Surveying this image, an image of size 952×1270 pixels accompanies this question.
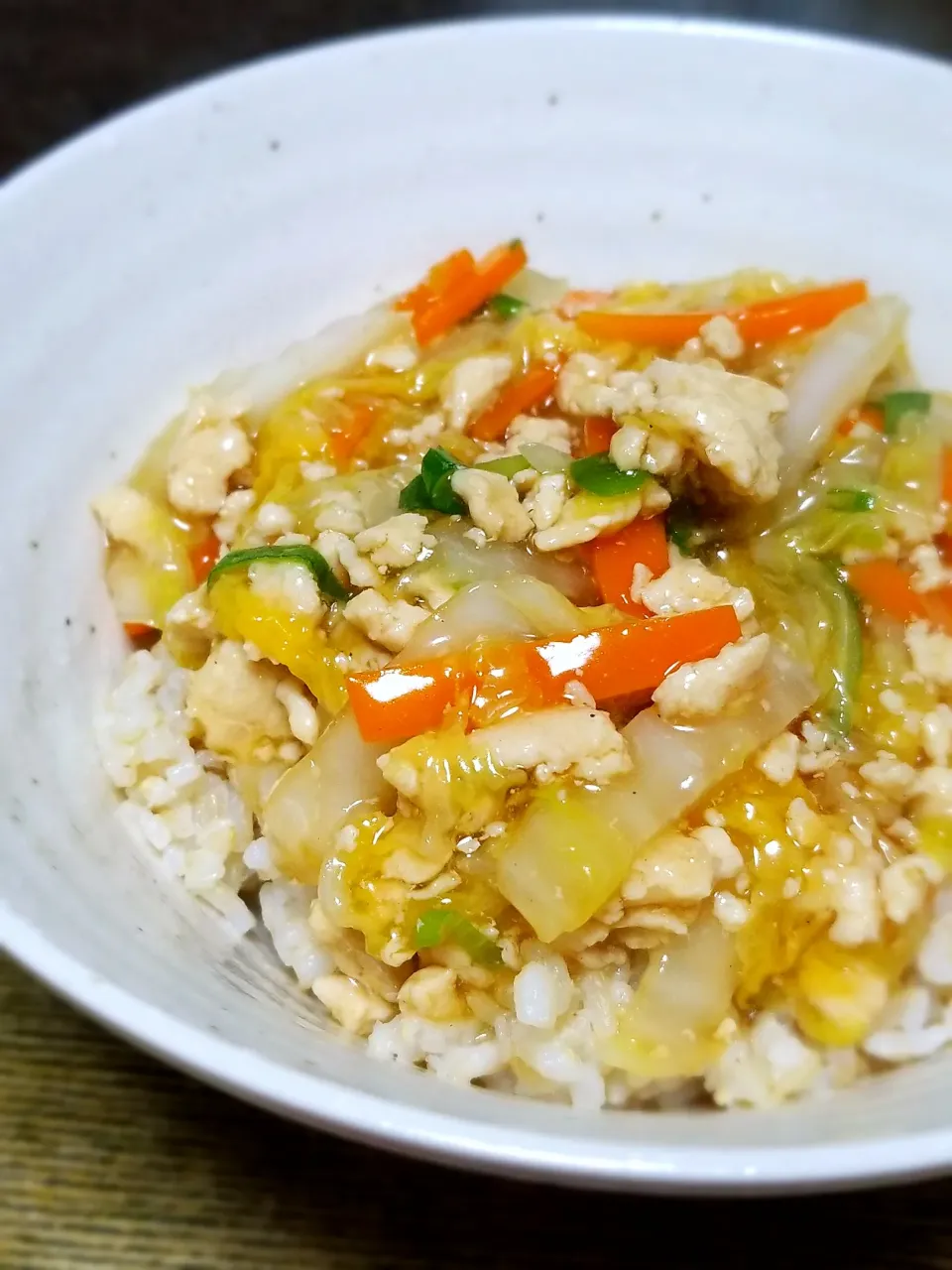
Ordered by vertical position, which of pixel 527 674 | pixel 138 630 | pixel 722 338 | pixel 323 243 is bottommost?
pixel 138 630

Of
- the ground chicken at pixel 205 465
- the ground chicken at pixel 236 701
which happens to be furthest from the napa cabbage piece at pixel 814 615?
the ground chicken at pixel 205 465

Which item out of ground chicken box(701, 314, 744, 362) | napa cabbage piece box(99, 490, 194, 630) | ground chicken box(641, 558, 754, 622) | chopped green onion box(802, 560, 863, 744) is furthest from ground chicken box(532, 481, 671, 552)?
napa cabbage piece box(99, 490, 194, 630)

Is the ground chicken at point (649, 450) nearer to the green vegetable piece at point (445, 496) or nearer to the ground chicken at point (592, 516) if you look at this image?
the ground chicken at point (592, 516)

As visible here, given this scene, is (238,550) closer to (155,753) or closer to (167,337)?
(155,753)

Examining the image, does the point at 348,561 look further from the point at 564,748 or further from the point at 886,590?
the point at 886,590

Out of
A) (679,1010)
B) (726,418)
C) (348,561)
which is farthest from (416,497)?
(679,1010)

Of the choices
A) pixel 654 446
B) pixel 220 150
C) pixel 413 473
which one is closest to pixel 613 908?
pixel 654 446
